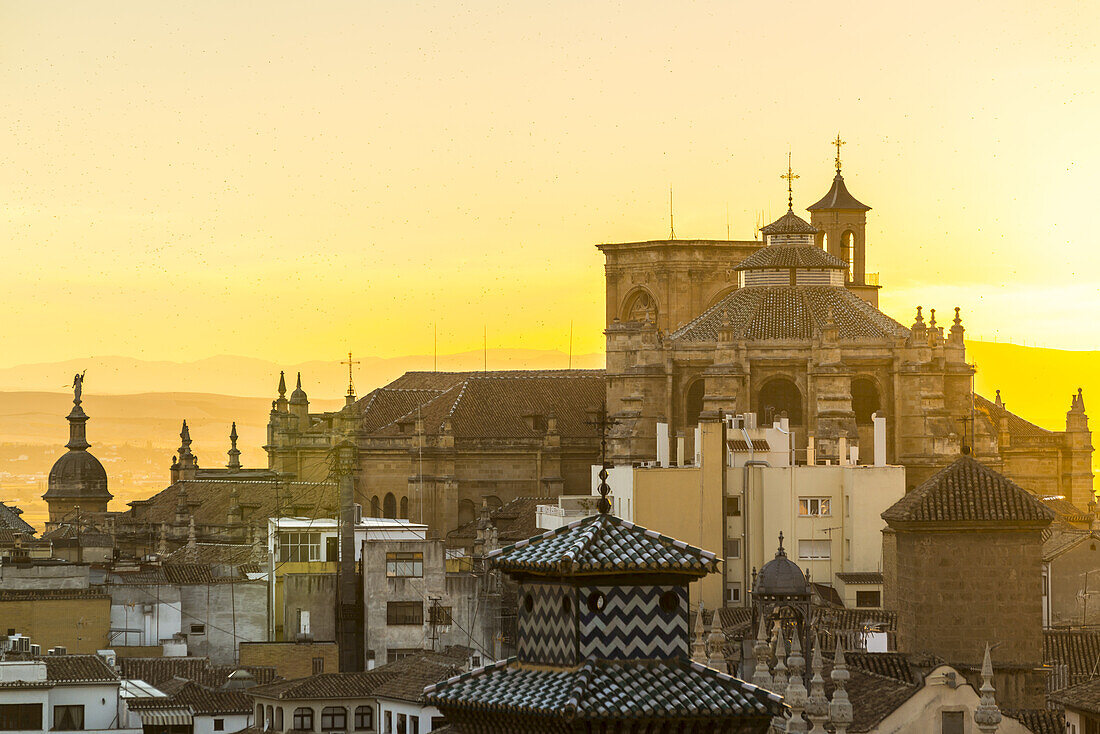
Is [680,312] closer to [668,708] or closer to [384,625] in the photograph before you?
[384,625]

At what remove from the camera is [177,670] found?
8269cm

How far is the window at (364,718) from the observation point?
227 feet

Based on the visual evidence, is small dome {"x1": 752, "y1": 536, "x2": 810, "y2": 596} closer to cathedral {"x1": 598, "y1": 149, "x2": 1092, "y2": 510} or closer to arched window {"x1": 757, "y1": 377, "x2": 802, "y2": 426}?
cathedral {"x1": 598, "y1": 149, "x2": 1092, "y2": 510}

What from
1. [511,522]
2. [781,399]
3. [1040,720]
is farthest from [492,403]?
[1040,720]

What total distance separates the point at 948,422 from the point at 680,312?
29.5m

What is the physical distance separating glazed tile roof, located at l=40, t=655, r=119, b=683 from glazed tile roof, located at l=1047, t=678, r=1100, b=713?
29508 mm

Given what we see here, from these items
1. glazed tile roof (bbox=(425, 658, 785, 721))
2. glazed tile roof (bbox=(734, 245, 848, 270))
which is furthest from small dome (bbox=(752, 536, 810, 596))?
glazed tile roof (bbox=(734, 245, 848, 270))

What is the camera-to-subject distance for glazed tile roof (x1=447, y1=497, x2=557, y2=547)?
111312 mm

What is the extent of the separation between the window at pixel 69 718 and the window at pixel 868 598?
28227mm

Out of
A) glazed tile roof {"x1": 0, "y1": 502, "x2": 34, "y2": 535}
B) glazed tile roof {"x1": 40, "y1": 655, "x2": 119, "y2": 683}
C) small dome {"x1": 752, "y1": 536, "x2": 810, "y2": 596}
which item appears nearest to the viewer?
small dome {"x1": 752, "y1": 536, "x2": 810, "y2": 596}

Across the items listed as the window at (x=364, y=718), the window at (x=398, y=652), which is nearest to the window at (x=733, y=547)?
the window at (x=398, y=652)

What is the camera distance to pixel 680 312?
139 metres

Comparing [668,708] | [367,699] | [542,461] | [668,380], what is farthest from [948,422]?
[668,708]

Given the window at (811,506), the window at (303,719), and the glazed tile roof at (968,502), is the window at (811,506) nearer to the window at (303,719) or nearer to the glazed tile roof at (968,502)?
the window at (303,719)
